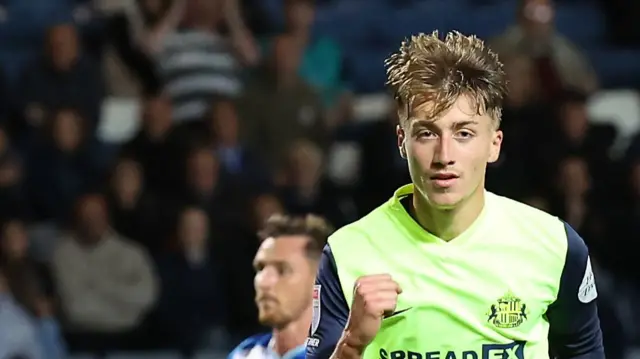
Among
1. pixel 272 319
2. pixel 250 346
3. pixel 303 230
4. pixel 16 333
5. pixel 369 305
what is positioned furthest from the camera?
pixel 16 333

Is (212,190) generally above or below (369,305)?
above

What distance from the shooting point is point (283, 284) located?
4035 millimetres

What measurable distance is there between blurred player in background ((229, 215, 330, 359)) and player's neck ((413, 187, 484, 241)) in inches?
46.3

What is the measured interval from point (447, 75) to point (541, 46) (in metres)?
5.09

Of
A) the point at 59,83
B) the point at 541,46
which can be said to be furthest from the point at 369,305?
the point at 59,83

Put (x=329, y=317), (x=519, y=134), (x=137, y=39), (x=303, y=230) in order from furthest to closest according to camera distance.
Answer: (x=137, y=39) → (x=519, y=134) → (x=303, y=230) → (x=329, y=317)

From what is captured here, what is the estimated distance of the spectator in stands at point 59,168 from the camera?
24.4 feet

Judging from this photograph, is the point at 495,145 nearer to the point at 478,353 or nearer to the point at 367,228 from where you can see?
the point at 367,228

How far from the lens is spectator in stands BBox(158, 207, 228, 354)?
7.02m

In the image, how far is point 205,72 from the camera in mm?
7914

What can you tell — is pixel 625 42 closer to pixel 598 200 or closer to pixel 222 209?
pixel 598 200

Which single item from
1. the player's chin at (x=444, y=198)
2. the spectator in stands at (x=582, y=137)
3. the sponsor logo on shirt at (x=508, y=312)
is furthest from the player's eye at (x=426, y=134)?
the spectator in stands at (x=582, y=137)

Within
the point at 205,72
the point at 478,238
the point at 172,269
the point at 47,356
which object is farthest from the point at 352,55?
the point at 478,238

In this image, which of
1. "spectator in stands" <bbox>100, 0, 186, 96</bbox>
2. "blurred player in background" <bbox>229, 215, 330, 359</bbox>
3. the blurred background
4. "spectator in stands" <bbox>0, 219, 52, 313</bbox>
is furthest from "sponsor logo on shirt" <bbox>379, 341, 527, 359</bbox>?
"spectator in stands" <bbox>100, 0, 186, 96</bbox>
